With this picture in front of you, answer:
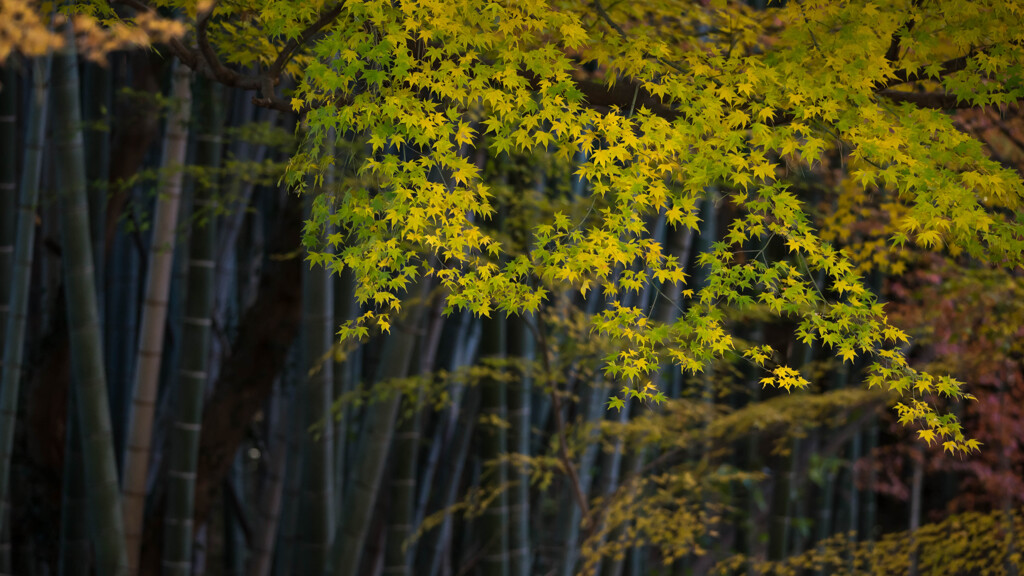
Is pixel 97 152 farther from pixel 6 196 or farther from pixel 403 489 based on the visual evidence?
pixel 403 489

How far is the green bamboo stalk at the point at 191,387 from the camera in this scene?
5020mm

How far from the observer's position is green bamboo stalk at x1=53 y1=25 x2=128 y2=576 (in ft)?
14.9

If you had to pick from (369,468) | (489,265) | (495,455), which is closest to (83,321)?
(369,468)

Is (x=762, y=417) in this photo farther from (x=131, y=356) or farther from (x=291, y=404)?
(x=131, y=356)

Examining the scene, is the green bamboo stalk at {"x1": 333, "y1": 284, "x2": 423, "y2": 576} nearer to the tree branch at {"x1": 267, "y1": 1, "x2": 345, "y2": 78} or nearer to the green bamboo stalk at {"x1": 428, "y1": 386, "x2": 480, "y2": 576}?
the tree branch at {"x1": 267, "y1": 1, "x2": 345, "y2": 78}

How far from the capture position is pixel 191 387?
5027 mm

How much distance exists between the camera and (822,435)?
9352 millimetres

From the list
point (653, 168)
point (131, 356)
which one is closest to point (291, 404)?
point (131, 356)

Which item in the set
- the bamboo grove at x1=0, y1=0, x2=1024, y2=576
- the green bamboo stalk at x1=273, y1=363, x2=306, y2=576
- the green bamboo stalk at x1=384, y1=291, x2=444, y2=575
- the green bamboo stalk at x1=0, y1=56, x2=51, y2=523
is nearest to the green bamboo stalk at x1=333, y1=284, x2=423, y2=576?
the bamboo grove at x1=0, y1=0, x2=1024, y2=576

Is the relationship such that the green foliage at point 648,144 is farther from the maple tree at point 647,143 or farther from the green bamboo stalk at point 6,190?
the green bamboo stalk at point 6,190

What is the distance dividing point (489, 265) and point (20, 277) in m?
3.46

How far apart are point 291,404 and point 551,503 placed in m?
4.77

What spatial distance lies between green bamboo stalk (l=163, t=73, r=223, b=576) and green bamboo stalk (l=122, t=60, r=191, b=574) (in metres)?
0.12

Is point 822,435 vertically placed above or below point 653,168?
below
